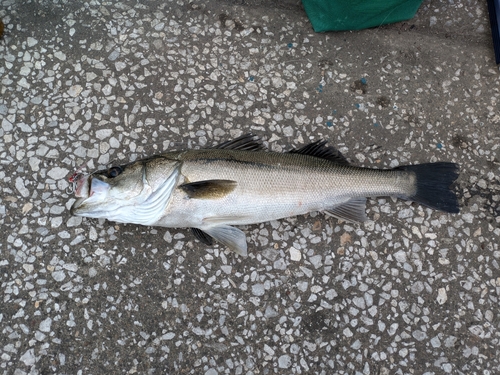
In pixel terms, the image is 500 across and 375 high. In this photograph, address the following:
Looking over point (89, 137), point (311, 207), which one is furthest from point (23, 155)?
point (311, 207)

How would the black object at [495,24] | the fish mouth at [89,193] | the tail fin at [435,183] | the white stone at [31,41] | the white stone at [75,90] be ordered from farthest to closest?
1. the black object at [495,24]
2. the white stone at [31,41]
3. the white stone at [75,90]
4. the tail fin at [435,183]
5. the fish mouth at [89,193]

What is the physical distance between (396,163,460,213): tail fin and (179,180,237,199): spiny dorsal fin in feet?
4.57

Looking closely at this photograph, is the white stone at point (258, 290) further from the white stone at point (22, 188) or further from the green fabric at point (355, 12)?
the green fabric at point (355, 12)

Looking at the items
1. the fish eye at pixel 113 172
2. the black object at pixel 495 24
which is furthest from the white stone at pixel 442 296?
the fish eye at pixel 113 172

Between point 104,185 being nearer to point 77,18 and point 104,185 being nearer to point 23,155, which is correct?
point 23,155

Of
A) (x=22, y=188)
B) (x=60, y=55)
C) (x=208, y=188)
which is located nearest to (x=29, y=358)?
(x=22, y=188)

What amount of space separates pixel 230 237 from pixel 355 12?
2.28 metres

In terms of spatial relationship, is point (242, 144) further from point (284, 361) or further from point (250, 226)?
point (284, 361)

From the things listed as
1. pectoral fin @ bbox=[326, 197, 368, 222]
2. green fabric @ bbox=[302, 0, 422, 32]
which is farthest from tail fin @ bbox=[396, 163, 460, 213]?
green fabric @ bbox=[302, 0, 422, 32]

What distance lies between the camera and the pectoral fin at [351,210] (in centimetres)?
316

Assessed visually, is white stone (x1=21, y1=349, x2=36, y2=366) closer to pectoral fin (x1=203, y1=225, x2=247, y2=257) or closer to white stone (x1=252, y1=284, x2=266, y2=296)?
pectoral fin (x1=203, y1=225, x2=247, y2=257)

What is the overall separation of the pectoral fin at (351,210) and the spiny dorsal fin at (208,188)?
2.80ft

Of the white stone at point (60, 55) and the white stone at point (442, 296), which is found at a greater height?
the white stone at point (60, 55)

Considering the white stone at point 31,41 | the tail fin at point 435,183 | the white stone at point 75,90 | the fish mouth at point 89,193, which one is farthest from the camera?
the white stone at point 31,41
